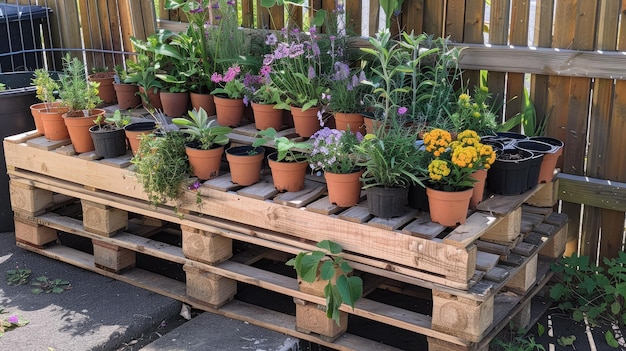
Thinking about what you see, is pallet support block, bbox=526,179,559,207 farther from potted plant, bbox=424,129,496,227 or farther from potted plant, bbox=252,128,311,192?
potted plant, bbox=252,128,311,192

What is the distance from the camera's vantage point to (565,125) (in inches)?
170

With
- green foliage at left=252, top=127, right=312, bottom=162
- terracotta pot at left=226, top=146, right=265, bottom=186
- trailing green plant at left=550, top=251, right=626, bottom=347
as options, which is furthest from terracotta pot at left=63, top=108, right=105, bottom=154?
trailing green plant at left=550, top=251, right=626, bottom=347

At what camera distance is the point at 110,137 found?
448 cm

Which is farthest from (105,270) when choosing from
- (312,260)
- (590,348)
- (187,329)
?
(590,348)

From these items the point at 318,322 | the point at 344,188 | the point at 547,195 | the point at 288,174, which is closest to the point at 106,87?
the point at 288,174

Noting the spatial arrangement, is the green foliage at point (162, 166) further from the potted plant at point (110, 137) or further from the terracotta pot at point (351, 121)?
the terracotta pot at point (351, 121)

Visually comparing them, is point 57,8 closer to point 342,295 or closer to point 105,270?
point 105,270

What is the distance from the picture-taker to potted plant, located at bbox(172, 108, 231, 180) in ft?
13.6

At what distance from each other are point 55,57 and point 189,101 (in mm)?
1991

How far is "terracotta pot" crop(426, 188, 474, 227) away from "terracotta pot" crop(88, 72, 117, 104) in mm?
2588

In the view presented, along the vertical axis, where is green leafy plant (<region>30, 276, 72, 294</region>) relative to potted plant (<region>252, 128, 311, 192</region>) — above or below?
below

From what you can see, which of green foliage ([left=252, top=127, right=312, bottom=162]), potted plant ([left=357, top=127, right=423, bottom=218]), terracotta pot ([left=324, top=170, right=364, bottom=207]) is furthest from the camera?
green foliage ([left=252, top=127, right=312, bottom=162])

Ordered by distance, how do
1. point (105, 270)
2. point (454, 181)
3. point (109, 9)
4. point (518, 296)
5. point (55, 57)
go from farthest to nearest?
1. point (55, 57)
2. point (109, 9)
3. point (105, 270)
4. point (518, 296)
5. point (454, 181)

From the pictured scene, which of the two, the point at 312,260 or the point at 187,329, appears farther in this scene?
the point at 187,329
